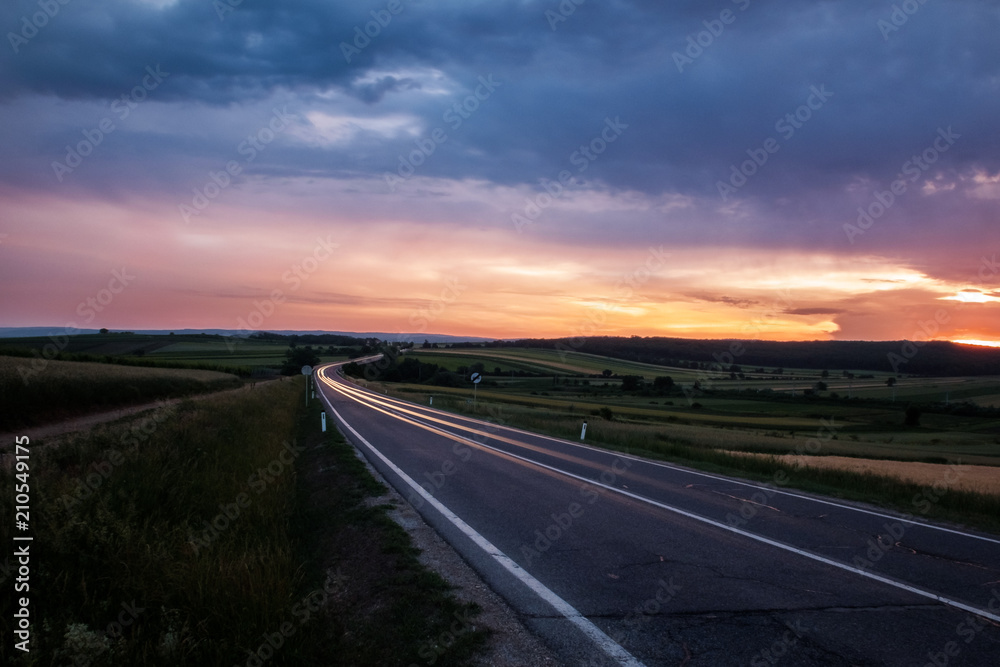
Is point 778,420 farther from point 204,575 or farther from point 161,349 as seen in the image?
point 161,349

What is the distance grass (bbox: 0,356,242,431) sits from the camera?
23141 mm

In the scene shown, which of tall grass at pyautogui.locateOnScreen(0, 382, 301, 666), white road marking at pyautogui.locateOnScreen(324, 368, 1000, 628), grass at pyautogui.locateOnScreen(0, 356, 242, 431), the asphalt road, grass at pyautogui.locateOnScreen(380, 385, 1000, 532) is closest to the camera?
tall grass at pyautogui.locateOnScreen(0, 382, 301, 666)

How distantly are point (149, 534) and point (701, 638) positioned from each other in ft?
18.3

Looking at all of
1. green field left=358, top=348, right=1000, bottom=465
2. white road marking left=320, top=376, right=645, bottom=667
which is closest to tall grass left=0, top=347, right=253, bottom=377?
green field left=358, top=348, right=1000, bottom=465

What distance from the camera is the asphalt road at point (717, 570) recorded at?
14.6 ft

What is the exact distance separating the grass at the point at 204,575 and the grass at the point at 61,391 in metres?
17.9

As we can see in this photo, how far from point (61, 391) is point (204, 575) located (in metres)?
28.0

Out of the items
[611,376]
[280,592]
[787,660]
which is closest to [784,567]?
[787,660]

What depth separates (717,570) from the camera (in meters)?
6.16

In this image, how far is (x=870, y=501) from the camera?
10.7 meters

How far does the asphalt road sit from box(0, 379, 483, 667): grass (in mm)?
978

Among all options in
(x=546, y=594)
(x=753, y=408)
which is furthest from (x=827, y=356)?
(x=546, y=594)

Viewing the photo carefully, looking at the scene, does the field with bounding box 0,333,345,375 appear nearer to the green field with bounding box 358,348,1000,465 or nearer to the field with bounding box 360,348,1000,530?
the green field with bounding box 358,348,1000,465

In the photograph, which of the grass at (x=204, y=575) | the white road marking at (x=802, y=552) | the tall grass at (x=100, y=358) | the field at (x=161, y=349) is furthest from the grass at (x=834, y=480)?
the field at (x=161, y=349)
